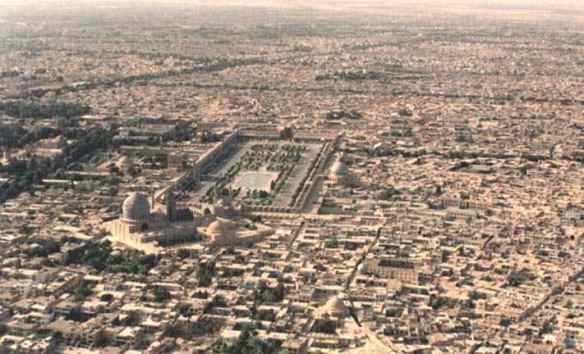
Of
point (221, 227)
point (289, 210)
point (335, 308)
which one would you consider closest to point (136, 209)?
point (221, 227)

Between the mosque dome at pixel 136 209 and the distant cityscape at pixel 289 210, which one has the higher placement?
the mosque dome at pixel 136 209

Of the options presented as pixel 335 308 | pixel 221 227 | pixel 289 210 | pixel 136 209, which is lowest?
pixel 289 210

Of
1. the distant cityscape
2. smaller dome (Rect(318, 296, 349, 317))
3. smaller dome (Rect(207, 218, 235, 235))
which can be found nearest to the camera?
the distant cityscape

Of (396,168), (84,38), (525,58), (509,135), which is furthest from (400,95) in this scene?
(84,38)

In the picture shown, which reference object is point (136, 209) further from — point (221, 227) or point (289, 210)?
point (289, 210)

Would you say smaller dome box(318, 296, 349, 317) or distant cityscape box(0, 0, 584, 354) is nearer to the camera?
distant cityscape box(0, 0, 584, 354)

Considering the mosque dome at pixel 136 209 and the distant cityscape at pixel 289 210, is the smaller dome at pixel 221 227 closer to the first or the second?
the distant cityscape at pixel 289 210

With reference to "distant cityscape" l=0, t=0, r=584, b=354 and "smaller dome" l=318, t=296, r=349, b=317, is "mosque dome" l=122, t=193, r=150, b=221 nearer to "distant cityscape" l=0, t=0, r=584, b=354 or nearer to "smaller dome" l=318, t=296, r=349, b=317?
"distant cityscape" l=0, t=0, r=584, b=354

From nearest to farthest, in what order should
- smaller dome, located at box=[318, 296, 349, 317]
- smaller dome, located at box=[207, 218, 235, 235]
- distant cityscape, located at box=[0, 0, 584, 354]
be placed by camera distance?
distant cityscape, located at box=[0, 0, 584, 354], smaller dome, located at box=[318, 296, 349, 317], smaller dome, located at box=[207, 218, 235, 235]

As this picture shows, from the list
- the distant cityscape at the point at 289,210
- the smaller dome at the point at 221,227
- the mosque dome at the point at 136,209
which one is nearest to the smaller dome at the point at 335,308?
the distant cityscape at the point at 289,210

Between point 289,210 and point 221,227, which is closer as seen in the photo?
point 221,227

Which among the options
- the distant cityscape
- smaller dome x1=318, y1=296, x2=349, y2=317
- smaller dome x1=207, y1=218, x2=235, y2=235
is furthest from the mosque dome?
smaller dome x1=318, y1=296, x2=349, y2=317
